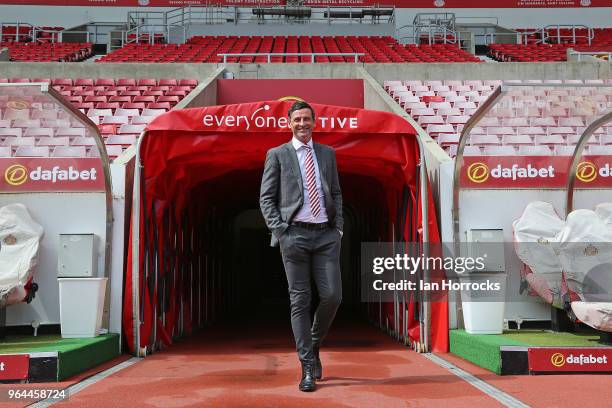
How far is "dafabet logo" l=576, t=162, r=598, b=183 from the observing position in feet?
17.5

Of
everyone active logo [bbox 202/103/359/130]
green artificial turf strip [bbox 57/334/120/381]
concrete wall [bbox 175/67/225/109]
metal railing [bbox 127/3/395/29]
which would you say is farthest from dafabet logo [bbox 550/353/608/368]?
metal railing [bbox 127/3/395/29]

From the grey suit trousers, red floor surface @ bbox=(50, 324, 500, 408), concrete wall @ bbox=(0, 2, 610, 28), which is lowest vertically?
red floor surface @ bbox=(50, 324, 500, 408)

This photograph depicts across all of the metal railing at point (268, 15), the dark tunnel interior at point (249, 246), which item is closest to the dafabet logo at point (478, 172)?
the dark tunnel interior at point (249, 246)

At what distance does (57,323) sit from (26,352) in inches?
51.7

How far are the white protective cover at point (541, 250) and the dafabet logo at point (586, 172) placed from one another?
0.49 metres

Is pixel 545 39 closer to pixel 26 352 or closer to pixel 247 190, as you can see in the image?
pixel 247 190

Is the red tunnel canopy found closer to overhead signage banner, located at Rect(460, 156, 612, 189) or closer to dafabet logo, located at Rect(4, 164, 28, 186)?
overhead signage banner, located at Rect(460, 156, 612, 189)

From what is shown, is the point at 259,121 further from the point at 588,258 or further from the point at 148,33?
the point at 148,33

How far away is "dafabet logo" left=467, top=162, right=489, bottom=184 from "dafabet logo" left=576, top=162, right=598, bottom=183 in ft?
2.50

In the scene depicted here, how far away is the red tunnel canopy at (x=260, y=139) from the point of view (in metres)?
5.14

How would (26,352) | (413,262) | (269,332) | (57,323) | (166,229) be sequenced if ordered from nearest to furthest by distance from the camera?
(26,352) → (57,323) → (413,262) → (166,229) → (269,332)

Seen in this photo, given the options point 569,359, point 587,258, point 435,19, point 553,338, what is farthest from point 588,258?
point 435,19

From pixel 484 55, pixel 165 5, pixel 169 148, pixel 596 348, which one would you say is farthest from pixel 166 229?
pixel 165 5

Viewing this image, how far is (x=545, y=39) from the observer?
21.5m
